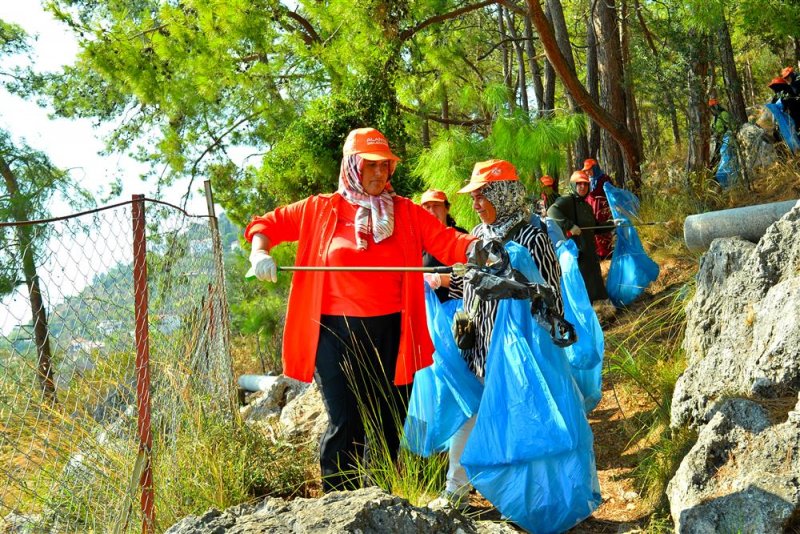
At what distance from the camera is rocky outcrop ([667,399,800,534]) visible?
2385 mm

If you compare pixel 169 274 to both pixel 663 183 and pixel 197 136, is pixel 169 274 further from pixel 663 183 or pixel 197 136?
pixel 197 136

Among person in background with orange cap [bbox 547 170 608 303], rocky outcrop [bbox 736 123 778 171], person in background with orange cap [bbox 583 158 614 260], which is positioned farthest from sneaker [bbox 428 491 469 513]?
rocky outcrop [bbox 736 123 778 171]

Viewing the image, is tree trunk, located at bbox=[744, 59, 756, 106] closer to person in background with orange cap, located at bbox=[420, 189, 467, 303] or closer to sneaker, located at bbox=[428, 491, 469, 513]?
person in background with orange cap, located at bbox=[420, 189, 467, 303]

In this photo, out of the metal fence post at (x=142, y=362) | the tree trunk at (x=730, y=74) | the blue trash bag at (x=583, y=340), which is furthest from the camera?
the tree trunk at (x=730, y=74)

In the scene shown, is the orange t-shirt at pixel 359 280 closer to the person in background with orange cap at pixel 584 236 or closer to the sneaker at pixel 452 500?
the sneaker at pixel 452 500

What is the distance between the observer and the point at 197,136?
1425 centimetres

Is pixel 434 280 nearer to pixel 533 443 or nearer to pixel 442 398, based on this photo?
pixel 442 398

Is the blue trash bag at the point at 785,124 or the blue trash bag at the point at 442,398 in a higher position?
the blue trash bag at the point at 785,124

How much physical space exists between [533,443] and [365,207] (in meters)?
1.17

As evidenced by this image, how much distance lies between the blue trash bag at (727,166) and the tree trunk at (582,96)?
0.88 metres

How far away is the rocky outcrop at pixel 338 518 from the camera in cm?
194

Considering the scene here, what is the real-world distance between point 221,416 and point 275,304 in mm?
13391

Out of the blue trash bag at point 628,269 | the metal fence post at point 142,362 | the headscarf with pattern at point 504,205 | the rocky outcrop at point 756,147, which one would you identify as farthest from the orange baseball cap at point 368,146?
the rocky outcrop at point 756,147

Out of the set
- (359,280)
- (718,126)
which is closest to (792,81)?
(718,126)
